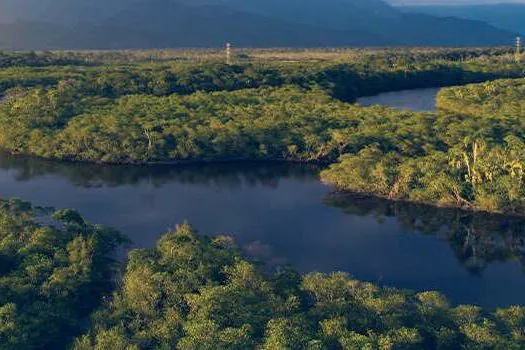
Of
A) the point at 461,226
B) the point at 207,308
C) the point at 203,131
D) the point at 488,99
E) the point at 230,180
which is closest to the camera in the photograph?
the point at 207,308

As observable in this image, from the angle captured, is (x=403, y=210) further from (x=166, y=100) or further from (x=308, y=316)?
(x=166, y=100)

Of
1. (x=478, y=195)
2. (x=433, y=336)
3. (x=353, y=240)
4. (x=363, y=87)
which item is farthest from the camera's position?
(x=363, y=87)

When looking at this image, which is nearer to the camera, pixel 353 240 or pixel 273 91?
pixel 353 240

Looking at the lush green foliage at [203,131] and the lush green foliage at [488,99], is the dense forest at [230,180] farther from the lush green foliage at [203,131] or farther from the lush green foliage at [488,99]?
the lush green foliage at [488,99]

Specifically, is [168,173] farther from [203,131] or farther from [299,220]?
[299,220]

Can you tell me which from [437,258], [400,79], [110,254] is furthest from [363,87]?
[110,254]

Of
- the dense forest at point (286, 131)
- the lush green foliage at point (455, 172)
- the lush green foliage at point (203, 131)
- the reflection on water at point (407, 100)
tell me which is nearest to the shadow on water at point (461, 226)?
the lush green foliage at point (455, 172)

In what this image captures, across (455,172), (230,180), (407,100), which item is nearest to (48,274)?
(230,180)
